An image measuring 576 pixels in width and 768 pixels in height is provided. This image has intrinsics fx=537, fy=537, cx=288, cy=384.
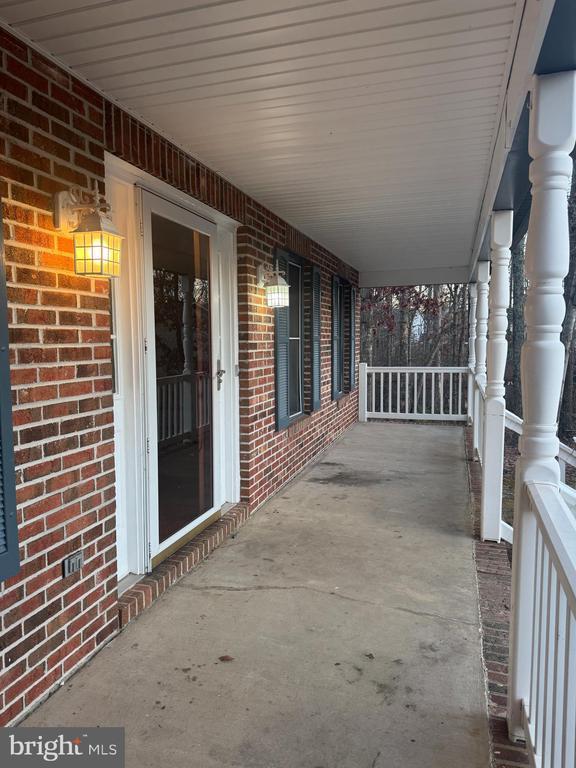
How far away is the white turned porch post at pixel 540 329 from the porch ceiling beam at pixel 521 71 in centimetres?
11

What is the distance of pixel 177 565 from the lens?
3.19m

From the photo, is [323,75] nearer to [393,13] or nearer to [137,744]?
[393,13]

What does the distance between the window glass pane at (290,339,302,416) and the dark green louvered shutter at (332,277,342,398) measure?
1453 mm

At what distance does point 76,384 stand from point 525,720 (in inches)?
85.0

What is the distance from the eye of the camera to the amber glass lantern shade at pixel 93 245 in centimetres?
220

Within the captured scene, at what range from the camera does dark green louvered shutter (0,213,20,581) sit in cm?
186

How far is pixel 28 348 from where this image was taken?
2051mm

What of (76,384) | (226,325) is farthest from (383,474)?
(76,384)

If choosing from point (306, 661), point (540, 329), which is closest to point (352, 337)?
point (306, 661)

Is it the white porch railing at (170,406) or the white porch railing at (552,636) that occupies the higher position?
the white porch railing at (170,406)

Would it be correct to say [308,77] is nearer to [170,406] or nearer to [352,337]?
[170,406]

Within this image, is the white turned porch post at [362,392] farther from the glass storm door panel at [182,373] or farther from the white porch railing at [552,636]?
the white porch railing at [552,636]

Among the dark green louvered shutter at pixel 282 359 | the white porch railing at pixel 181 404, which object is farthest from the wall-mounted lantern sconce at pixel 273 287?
the white porch railing at pixel 181 404

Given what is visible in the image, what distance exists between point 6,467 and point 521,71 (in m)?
2.33
